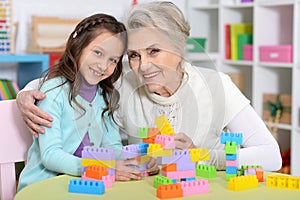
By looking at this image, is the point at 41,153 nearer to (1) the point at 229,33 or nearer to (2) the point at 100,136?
(2) the point at 100,136

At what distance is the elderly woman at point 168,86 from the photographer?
1219 millimetres

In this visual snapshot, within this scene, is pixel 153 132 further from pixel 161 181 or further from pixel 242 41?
pixel 242 41

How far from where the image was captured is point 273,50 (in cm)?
310

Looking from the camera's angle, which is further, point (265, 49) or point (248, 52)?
point (248, 52)

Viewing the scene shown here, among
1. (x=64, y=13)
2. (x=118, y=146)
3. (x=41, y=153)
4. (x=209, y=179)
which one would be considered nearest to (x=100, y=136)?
(x=118, y=146)

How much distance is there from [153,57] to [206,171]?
29 centimetres

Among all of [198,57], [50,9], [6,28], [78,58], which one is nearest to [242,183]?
[198,57]

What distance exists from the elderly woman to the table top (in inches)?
4.1

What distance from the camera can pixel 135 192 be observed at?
3.88 ft

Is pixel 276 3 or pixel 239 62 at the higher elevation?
pixel 276 3

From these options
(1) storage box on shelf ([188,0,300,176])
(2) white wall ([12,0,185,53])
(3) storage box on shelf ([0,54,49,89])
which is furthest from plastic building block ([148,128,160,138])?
(1) storage box on shelf ([188,0,300,176])

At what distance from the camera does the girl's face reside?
4.07ft

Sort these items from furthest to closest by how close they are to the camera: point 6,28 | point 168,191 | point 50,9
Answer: point 50,9, point 6,28, point 168,191

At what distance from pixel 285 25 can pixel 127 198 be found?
92.5 inches
